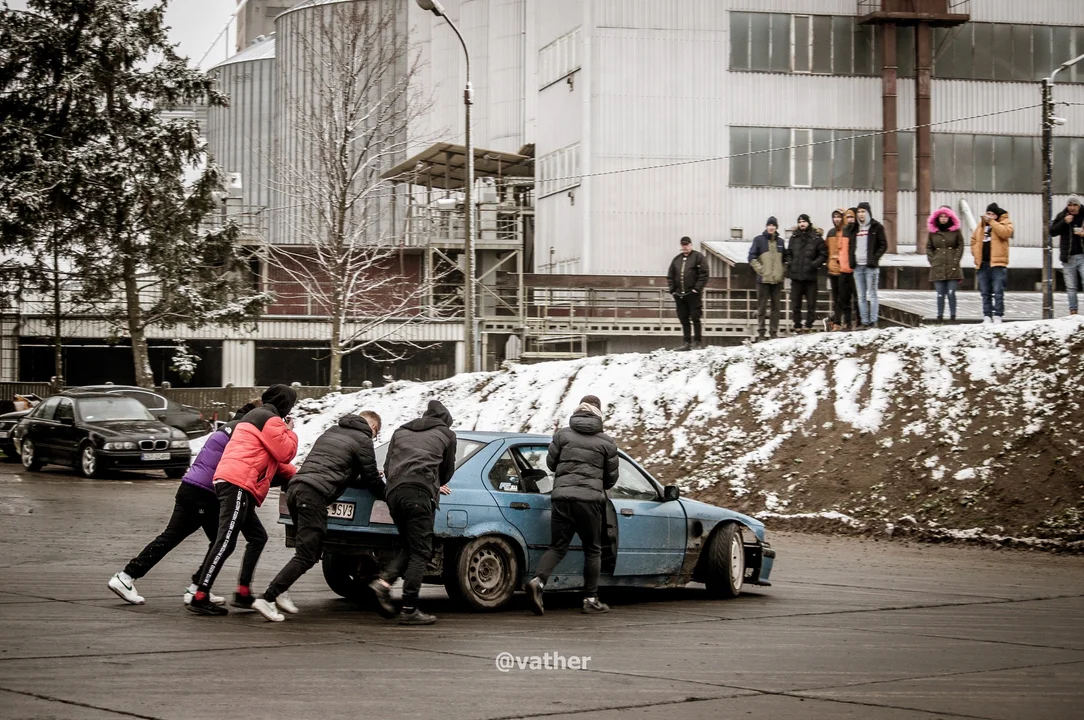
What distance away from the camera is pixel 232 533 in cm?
1020

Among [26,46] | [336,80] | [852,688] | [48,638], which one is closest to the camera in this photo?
[852,688]

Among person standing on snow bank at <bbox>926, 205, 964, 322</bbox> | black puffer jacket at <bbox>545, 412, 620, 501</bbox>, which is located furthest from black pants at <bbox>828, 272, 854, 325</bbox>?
black puffer jacket at <bbox>545, 412, 620, 501</bbox>

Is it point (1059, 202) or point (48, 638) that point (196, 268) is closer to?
point (1059, 202)

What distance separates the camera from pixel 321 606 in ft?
36.1

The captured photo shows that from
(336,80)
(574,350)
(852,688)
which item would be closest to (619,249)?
(574,350)

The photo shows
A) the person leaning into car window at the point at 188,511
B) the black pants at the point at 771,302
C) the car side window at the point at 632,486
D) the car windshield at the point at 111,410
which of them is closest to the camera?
the person leaning into car window at the point at 188,511

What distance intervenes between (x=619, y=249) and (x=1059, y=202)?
1528 centimetres

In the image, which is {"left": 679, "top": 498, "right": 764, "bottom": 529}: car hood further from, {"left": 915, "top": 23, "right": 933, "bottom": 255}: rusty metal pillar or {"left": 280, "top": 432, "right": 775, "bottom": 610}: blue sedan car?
{"left": 915, "top": 23, "right": 933, "bottom": 255}: rusty metal pillar

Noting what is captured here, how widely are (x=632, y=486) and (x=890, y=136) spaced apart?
3505 cm

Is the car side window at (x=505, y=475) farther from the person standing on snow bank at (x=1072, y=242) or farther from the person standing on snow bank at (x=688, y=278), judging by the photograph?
the person standing on snow bank at (x=688, y=278)

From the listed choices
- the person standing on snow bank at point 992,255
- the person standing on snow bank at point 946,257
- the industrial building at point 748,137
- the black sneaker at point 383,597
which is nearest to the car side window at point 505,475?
the black sneaker at point 383,597

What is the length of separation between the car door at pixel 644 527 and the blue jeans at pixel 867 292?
12445 mm

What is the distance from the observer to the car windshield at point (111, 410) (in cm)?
2798

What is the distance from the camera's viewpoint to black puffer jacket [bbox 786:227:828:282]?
24.2m
